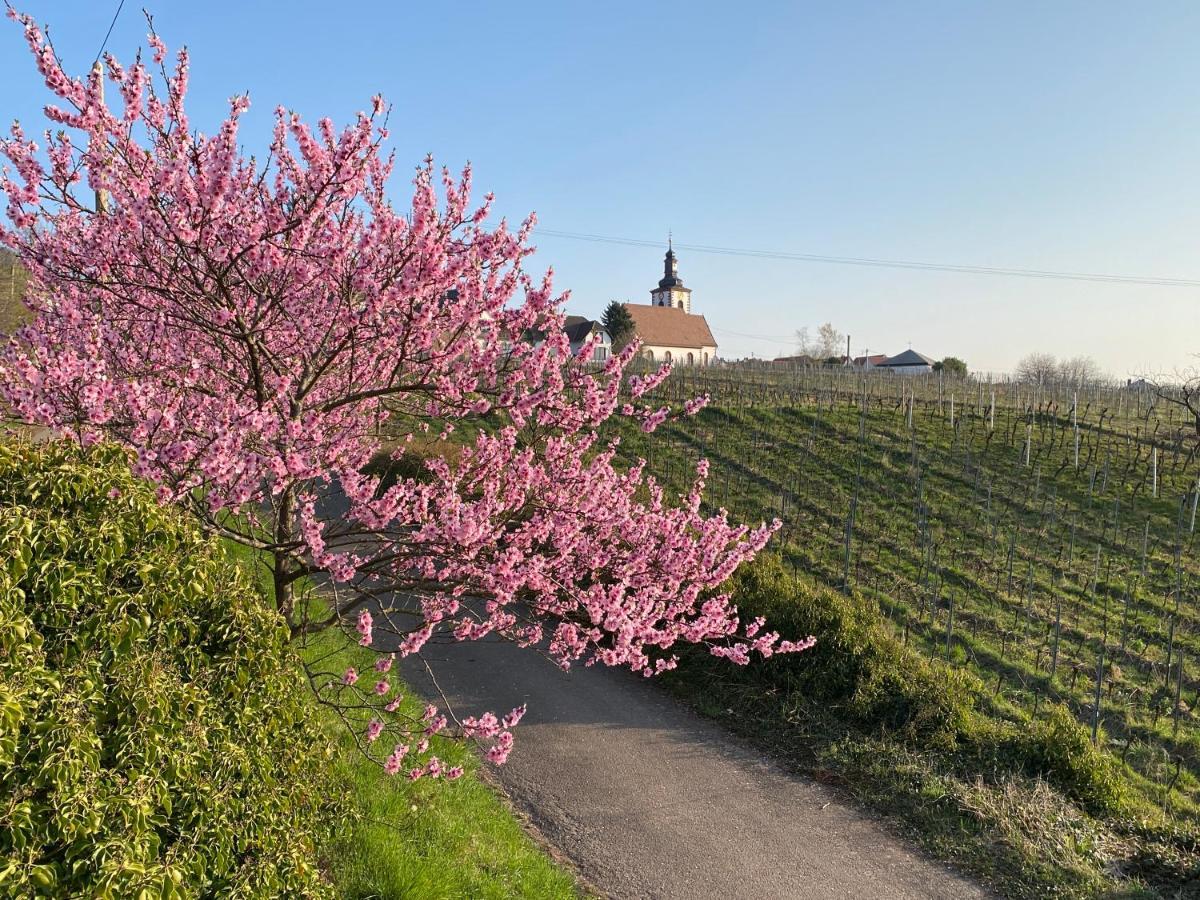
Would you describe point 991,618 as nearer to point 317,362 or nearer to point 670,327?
point 317,362

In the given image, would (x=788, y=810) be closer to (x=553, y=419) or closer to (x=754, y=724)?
(x=754, y=724)

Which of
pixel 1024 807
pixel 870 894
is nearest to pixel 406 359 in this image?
pixel 870 894

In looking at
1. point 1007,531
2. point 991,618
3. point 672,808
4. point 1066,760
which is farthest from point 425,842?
point 1007,531

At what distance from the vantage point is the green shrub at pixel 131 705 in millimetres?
2246

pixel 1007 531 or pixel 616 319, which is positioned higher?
pixel 616 319

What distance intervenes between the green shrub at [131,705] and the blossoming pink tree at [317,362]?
2.60ft

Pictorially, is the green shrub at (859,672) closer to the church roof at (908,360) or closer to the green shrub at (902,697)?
the green shrub at (902,697)

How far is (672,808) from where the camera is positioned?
6223 millimetres

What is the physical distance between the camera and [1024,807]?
243 inches

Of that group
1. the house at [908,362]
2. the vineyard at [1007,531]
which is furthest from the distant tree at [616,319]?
the house at [908,362]

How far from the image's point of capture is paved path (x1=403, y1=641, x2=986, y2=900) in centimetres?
536

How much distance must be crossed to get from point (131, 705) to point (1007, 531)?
1508 cm

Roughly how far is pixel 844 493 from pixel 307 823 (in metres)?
14.5

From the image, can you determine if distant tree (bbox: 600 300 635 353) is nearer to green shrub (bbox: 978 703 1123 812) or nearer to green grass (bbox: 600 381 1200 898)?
green grass (bbox: 600 381 1200 898)
